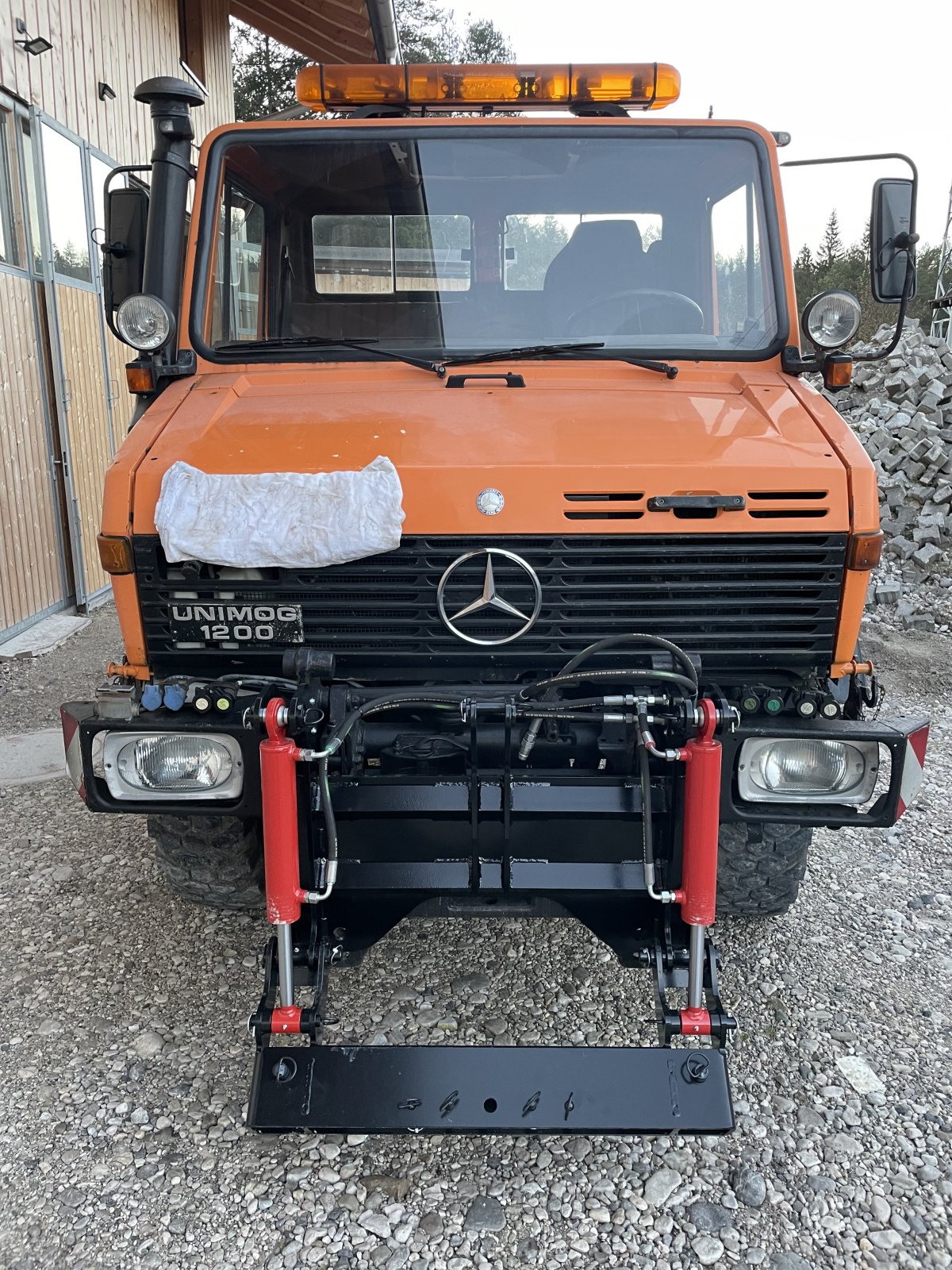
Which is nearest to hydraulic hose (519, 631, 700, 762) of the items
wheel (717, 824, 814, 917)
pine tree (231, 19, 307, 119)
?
wheel (717, 824, 814, 917)

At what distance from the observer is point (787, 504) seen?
255cm

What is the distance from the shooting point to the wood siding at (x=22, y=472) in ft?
22.2

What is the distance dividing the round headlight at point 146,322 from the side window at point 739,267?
1843 millimetres

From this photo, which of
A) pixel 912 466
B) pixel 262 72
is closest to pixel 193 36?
pixel 912 466

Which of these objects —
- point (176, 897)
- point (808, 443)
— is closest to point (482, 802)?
point (808, 443)

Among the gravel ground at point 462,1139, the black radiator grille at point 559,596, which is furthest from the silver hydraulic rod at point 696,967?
the black radiator grille at point 559,596

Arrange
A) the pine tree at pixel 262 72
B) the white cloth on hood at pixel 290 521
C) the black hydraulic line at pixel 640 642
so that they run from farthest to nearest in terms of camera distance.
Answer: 1. the pine tree at pixel 262 72
2. the white cloth on hood at pixel 290 521
3. the black hydraulic line at pixel 640 642

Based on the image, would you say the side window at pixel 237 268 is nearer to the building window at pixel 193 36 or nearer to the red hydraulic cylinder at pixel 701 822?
the red hydraulic cylinder at pixel 701 822

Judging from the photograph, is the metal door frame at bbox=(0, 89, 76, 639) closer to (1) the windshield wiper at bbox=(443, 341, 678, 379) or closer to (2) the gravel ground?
(2) the gravel ground

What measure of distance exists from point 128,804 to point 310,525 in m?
0.93

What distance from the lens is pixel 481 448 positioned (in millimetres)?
→ 2600

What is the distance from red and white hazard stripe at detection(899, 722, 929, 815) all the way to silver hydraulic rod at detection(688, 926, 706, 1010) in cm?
66

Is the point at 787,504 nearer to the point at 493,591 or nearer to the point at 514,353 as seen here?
the point at 493,591

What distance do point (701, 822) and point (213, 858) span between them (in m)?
1.65
